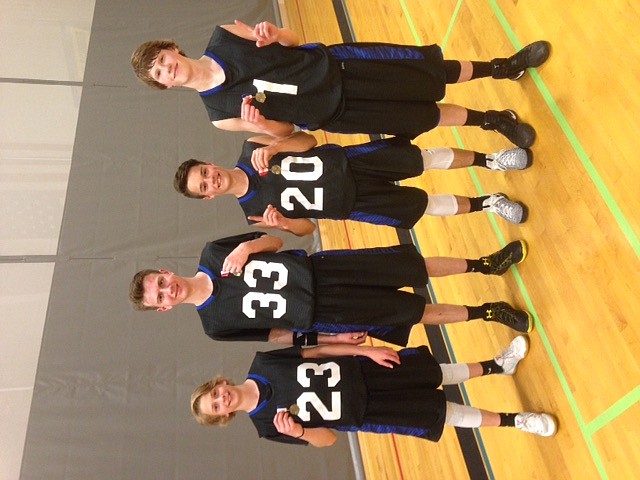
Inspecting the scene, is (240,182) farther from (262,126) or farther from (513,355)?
(513,355)

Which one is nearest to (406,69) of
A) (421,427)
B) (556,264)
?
(556,264)

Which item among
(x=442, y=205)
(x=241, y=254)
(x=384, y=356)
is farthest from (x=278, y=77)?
(x=384, y=356)

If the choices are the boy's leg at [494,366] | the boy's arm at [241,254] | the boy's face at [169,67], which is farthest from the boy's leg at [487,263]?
the boy's face at [169,67]

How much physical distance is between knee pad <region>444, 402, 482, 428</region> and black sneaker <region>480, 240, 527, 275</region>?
61 centimetres

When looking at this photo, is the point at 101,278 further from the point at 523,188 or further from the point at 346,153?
the point at 523,188

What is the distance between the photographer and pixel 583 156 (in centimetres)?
206

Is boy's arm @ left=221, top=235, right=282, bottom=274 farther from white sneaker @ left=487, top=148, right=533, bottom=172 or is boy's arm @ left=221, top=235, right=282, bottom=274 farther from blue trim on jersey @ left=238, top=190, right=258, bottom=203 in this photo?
white sneaker @ left=487, top=148, right=533, bottom=172

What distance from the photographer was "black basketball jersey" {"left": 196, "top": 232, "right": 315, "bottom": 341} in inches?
81.7

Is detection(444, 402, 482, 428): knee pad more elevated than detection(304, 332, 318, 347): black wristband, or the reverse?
detection(304, 332, 318, 347): black wristband

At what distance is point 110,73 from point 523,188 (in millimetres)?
4021

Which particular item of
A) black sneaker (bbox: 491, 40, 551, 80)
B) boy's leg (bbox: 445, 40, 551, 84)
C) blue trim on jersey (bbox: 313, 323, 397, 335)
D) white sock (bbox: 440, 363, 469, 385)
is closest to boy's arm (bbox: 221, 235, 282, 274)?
blue trim on jersey (bbox: 313, 323, 397, 335)

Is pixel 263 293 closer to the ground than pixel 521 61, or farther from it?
closer to the ground

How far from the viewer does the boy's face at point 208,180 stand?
7.00 feet

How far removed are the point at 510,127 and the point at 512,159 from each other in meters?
0.14
